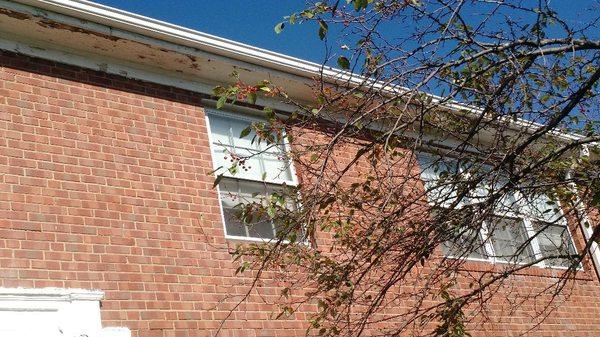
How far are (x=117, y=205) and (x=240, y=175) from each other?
1734 millimetres

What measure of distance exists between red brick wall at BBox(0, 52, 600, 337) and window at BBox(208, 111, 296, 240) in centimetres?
23

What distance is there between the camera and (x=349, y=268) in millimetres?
5422

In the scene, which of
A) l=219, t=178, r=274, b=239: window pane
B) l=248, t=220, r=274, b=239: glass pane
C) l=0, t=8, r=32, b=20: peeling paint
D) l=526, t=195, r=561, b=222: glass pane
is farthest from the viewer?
l=248, t=220, r=274, b=239: glass pane

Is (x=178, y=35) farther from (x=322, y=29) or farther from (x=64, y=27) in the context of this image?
(x=322, y=29)

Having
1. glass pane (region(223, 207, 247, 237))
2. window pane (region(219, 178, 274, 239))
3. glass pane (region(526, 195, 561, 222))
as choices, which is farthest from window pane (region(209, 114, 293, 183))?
glass pane (region(526, 195, 561, 222))

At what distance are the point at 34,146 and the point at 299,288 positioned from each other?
9.99 ft

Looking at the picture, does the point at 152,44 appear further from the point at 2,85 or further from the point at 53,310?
the point at 53,310

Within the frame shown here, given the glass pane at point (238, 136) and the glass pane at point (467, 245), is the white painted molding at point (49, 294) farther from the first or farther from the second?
the glass pane at point (467, 245)

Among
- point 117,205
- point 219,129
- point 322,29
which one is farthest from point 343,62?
point 219,129

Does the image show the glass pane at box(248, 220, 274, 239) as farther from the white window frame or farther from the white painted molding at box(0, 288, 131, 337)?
the white painted molding at box(0, 288, 131, 337)

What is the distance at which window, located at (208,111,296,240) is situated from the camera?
7637 millimetres

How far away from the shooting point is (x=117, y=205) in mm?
6719

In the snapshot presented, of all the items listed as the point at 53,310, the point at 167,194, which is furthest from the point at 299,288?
the point at 53,310

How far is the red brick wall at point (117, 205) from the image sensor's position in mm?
6137
